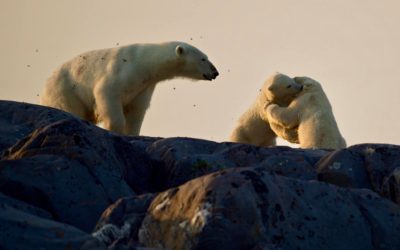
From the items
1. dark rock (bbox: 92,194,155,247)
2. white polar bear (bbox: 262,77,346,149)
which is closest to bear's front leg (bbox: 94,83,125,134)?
white polar bear (bbox: 262,77,346,149)

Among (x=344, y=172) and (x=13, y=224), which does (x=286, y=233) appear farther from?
(x=344, y=172)

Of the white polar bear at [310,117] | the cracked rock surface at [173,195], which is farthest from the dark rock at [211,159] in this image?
the white polar bear at [310,117]

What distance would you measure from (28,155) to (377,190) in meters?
3.91

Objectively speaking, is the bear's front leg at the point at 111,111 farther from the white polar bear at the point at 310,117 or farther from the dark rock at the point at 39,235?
the dark rock at the point at 39,235

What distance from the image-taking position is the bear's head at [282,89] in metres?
25.8

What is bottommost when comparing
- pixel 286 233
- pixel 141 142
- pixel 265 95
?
pixel 265 95

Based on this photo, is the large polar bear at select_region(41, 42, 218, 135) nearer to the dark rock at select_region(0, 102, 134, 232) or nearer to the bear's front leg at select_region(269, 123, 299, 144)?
the bear's front leg at select_region(269, 123, 299, 144)

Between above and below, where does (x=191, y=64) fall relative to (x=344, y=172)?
below

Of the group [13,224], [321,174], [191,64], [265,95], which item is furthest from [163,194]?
[265,95]

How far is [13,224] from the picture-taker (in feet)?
24.1

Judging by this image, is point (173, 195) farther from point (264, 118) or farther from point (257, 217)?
point (264, 118)

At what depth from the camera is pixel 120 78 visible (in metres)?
21.2

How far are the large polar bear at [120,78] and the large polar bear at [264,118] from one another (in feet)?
12.3

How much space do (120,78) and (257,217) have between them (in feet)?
44.2
